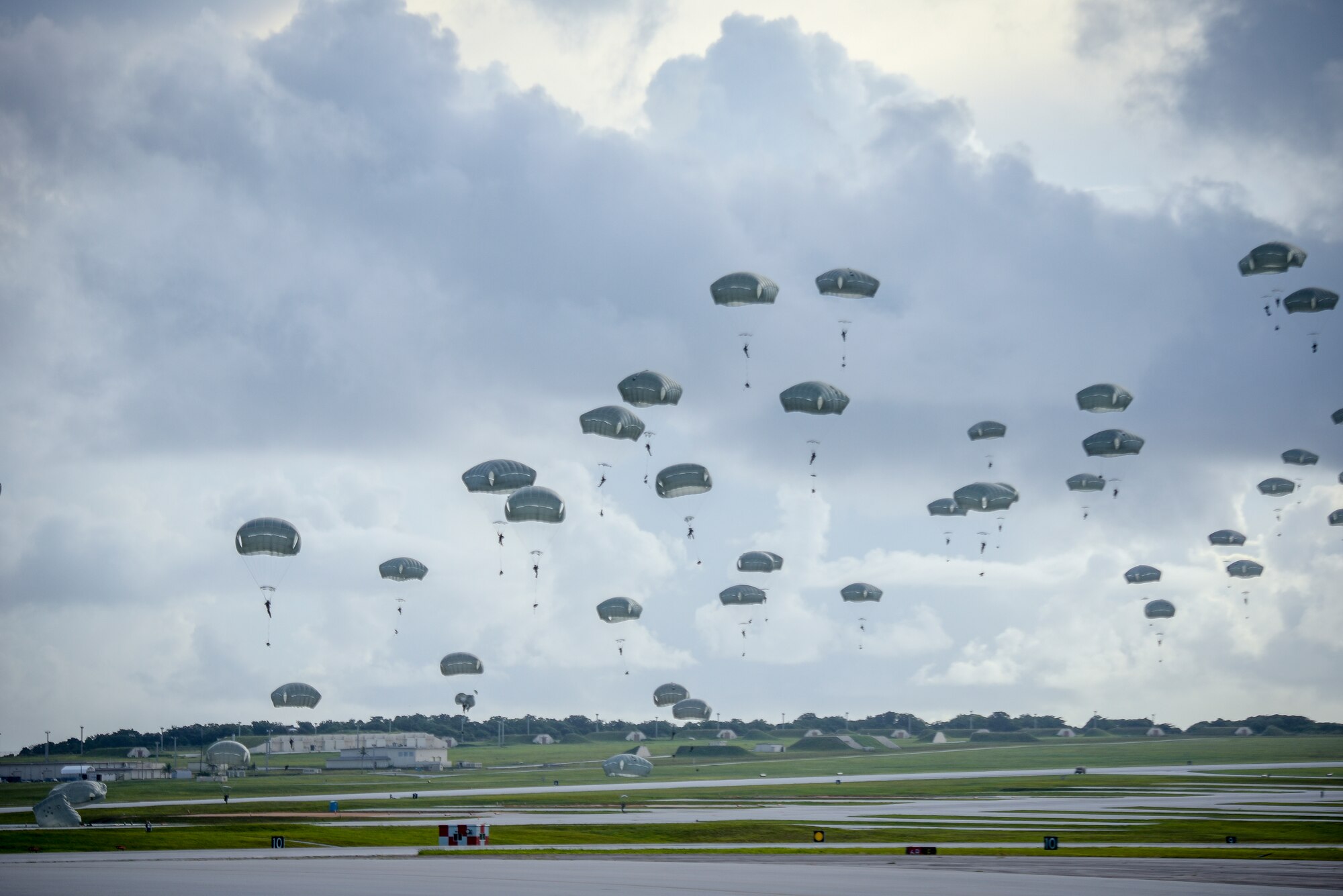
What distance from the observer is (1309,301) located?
109188mm

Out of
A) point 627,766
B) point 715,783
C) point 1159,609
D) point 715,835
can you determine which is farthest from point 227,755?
point 1159,609

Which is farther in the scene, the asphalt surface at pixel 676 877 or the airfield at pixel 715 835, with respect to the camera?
the airfield at pixel 715 835

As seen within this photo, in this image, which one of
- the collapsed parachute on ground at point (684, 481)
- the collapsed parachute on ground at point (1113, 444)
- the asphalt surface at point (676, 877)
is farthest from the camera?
the collapsed parachute on ground at point (1113, 444)

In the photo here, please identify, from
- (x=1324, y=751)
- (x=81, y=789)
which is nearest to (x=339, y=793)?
(x=81, y=789)

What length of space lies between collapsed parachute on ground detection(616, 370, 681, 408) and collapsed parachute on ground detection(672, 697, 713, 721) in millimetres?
75094

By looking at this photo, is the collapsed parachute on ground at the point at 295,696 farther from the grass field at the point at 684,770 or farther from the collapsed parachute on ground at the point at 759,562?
the collapsed parachute on ground at the point at 759,562

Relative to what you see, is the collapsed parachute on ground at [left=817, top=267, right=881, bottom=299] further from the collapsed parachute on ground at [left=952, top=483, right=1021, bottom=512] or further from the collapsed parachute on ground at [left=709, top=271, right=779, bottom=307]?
the collapsed parachute on ground at [left=952, top=483, right=1021, bottom=512]

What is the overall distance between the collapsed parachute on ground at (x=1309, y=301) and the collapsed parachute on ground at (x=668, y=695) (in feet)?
279

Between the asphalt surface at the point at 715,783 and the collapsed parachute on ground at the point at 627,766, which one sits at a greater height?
the collapsed parachute on ground at the point at 627,766

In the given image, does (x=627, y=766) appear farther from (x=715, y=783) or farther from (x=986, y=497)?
(x=986, y=497)

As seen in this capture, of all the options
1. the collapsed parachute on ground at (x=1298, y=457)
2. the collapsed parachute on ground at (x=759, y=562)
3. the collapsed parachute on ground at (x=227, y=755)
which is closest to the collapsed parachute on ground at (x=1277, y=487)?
the collapsed parachute on ground at (x=1298, y=457)

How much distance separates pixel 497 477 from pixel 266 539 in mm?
18147

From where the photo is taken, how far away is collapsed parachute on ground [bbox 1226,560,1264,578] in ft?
504

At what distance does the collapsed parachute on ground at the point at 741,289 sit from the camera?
9388cm
